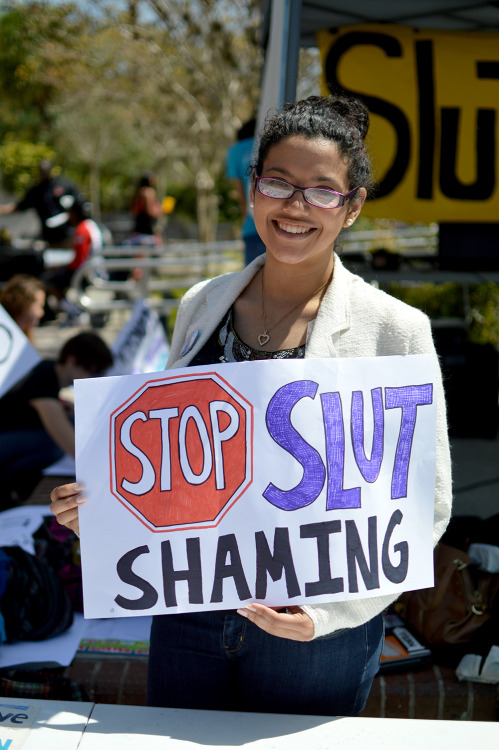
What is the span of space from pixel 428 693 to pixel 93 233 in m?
8.07

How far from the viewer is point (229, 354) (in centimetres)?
163

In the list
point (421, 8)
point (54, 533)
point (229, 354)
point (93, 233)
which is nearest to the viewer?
point (229, 354)

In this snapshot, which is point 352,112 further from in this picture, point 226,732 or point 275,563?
point 226,732

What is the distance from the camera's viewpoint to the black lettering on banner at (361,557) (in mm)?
1486

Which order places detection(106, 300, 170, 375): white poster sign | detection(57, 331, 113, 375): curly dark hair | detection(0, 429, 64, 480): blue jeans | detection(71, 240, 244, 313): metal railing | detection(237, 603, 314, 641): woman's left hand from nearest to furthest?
detection(237, 603, 314, 641): woman's left hand, detection(0, 429, 64, 480): blue jeans, detection(57, 331, 113, 375): curly dark hair, detection(106, 300, 170, 375): white poster sign, detection(71, 240, 244, 313): metal railing

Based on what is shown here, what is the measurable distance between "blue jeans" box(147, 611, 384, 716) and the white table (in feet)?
0.14

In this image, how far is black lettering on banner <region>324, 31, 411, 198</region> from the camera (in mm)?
3799

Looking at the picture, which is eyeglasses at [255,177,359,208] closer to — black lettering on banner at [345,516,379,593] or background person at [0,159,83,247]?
black lettering on banner at [345,516,379,593]

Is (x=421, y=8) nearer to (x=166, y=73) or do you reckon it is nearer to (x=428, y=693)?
(x=428, y=693)

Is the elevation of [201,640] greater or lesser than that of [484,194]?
lesser

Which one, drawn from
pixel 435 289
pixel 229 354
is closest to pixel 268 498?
pixel 229 354

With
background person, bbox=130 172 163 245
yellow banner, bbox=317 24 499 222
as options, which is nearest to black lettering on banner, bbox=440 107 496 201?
yellow banner, bbox=317 24 499 222

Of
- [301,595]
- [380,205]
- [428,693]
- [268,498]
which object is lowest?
[428,693]

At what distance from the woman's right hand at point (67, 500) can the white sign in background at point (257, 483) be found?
0.02 metres
